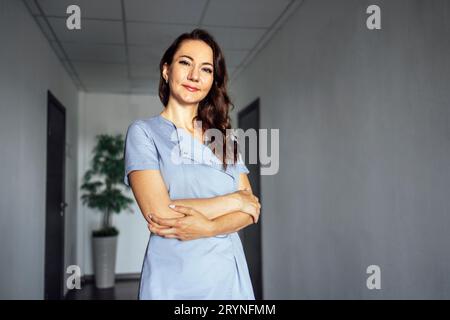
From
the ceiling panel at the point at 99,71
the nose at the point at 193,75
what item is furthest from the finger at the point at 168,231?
the ceiling panel at the point at 99,71

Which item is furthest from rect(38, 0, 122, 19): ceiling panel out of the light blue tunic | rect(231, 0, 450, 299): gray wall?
the light blue tunic

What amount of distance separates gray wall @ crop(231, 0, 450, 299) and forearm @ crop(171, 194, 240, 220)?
845 millimetres

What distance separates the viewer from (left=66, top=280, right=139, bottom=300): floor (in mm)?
4477

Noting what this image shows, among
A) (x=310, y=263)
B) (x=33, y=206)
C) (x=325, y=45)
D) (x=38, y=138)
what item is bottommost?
(x=310, y=263)

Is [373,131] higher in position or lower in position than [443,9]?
lower

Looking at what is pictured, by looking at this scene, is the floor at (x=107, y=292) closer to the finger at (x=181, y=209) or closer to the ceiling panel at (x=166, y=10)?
the ceiling panel at (x=166, y=10)

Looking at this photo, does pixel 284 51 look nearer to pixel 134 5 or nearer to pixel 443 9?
pixel 134 5

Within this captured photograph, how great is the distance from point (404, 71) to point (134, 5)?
1792 millimetres

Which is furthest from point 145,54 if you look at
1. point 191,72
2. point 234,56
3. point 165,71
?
point 191,72

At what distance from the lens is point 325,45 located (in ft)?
8.22

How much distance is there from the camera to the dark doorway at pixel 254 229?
3.88 metres

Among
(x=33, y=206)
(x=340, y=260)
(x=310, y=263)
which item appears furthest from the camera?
(x=33, y=206)

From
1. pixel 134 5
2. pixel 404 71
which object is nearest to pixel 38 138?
pixel 134 5

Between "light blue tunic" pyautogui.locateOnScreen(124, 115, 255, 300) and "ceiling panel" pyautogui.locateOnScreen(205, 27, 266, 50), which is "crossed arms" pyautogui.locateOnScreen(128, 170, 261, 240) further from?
"ceiling panel" pyautogui.locateOnScreen(205, 27, 266, 50)
